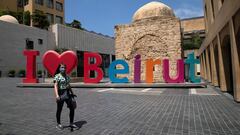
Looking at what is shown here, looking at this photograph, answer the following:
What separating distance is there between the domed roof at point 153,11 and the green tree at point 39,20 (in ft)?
77.7

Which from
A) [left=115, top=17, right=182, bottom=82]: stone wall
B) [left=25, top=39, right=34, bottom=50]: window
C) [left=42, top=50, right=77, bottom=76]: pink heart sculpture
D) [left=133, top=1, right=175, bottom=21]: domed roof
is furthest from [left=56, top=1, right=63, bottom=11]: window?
[left=42, top=50, right=77, bottom=76]: pink heart sculpture

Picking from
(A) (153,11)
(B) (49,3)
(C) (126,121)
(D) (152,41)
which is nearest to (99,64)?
(D) (152,41)

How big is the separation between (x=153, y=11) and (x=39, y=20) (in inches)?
1038

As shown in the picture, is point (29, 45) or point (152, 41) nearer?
point (152, 41)

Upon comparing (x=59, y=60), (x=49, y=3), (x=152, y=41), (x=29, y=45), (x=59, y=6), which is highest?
(x=59, y=6)

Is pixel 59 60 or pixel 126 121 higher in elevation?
pixel 59 60

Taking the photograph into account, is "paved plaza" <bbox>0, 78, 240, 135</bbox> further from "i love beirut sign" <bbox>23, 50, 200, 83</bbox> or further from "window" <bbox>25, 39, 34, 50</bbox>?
"window" <bbox>25, 39, 34, 50</bbox>

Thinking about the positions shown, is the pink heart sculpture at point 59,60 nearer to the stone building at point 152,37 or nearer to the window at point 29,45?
the stone building at point 152,37

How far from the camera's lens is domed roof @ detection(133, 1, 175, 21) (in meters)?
27.0

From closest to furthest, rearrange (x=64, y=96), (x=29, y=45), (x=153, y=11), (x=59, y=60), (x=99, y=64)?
(x=64, y=96)
(x=59, y=60)
(x=99, y=64)
(x=153, y=11)
(x=29, y=45)

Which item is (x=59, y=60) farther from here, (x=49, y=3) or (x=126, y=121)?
(x=49, y=3)

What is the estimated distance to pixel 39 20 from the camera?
45.2 meters

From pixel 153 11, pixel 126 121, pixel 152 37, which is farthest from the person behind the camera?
pixel 153 11

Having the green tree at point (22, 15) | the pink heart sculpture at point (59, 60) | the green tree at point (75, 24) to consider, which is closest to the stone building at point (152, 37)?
the pink heart sculpture at point (59, 60)
